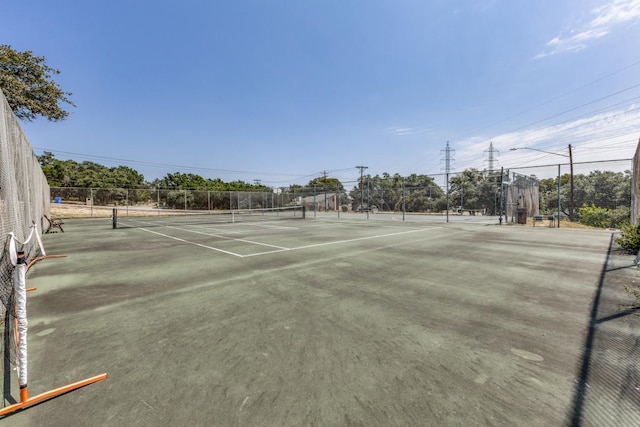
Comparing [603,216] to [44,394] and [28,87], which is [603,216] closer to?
[44,394]

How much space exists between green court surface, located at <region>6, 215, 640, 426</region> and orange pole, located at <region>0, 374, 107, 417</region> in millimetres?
79

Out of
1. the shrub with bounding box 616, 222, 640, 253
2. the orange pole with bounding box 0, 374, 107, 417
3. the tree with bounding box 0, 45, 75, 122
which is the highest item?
the tree with bounding box 0, 45, 75, 122

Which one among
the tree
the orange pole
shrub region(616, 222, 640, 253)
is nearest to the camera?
the orange pole

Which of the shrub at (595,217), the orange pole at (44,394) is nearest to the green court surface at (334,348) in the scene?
the orange pole at (44,394)

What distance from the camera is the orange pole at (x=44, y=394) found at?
1.86 m

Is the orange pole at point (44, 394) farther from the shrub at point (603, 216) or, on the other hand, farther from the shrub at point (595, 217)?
the shrub at point (595, 217)

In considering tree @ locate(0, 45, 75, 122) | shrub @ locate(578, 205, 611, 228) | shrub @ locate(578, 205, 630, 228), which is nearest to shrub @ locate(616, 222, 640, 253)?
shrub @ locate(578, 205, 630, 228)

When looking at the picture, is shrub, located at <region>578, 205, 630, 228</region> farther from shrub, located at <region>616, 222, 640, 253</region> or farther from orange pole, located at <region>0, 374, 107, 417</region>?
orange pole, located at <region>0, 374, 107, 417</region>

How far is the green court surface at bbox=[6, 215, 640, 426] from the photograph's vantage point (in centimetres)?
187

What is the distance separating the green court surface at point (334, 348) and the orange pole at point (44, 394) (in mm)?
79

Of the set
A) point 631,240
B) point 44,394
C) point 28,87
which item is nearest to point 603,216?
point 631,240

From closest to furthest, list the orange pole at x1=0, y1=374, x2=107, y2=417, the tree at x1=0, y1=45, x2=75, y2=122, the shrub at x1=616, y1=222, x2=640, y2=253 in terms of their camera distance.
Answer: the orange pole at x1=0, y1=374, x2=107, y2=417 → the shrub at x1=616, y1=222, x2=640, y2=253 → the tree at x1=0, y1=45, x2=75, y2=122

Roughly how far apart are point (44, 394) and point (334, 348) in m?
2.40

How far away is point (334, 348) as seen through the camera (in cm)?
270
